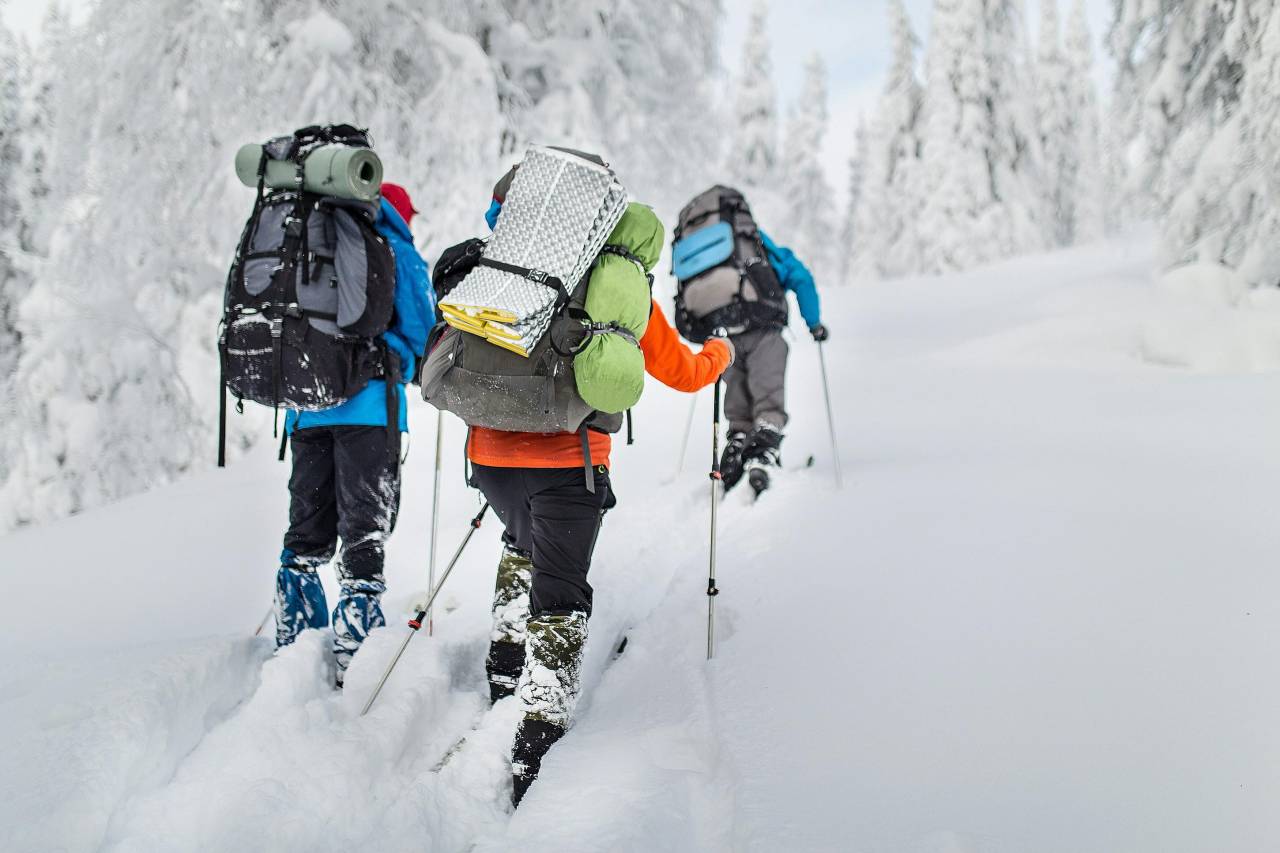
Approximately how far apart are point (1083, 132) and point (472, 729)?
4221 cm

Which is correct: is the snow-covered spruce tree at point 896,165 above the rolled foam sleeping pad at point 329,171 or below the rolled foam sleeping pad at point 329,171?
above

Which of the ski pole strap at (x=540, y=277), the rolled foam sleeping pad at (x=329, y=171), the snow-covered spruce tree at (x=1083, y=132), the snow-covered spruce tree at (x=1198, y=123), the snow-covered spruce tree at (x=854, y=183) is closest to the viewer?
the ski pole strap at (x=540, y=277)

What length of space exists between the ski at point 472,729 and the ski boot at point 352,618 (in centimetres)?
62

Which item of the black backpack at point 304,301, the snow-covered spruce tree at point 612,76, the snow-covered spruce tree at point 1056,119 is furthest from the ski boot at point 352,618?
the snow-covered spruce tree at point 1056,119

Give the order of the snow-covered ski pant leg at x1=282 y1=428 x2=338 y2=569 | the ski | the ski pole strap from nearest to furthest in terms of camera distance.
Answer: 1. the ski pole strap
2. the ski
3. the snow-covered ski pant leg at x1=282 y1=428 x2=338 y2=569

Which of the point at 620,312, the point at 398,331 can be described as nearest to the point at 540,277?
the point at 620,312

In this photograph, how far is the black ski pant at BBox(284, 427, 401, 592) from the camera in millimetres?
3105

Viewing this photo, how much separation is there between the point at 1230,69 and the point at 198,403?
523 inches

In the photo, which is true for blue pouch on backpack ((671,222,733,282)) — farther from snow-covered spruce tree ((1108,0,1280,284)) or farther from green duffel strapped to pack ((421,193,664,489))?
snow-covered spruce tree ((1108,0,1280,284))

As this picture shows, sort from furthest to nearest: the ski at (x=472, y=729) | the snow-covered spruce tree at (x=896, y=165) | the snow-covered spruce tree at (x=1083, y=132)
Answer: the snow-covered spruce tree at (x=1083, y=132)
the snow-covered spruce tree at (x=896, y=165)
the ski at (x=472, y=729)

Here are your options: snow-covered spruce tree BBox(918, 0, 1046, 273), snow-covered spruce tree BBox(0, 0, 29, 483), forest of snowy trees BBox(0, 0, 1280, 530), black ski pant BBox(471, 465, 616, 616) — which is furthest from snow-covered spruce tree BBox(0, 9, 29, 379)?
snow-covered spruce tree BBox(918, 0, 1046, 273)

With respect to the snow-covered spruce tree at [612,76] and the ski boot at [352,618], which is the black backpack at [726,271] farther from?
the snow-covered spruce tree at [612,76]

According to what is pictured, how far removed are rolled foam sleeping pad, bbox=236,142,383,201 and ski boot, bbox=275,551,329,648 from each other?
145 cm

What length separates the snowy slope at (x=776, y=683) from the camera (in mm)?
1915
